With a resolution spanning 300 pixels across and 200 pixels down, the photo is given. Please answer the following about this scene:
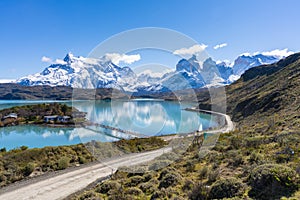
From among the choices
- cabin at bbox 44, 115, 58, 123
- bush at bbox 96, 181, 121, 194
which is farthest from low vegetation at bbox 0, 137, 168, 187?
cabin at bbox 44, 115, 58, 123

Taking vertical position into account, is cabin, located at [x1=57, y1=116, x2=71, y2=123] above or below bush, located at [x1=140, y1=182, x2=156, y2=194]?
below

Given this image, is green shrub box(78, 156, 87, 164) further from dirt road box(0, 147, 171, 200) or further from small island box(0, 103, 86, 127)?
small island box(0, 103, 86, 127)

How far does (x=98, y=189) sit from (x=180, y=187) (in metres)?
3.56

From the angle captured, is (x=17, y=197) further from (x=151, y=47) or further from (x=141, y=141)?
(x=141, y=141)

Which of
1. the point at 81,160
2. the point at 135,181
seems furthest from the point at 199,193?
Result: the point at 81,160

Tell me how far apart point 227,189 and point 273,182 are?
51.1 inches

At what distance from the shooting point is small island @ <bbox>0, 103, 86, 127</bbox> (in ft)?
215

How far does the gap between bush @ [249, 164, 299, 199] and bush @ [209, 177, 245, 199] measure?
1.09 feet

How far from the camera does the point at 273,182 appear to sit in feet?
21.3

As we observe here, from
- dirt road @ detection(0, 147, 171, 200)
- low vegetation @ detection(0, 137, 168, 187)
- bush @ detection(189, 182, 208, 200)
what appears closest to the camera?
bush @ detection(189, 182, 208, 200)

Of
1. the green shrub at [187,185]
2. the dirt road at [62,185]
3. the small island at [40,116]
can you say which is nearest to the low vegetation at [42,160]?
the dirt road at [62,185]

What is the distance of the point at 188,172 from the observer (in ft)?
34.5

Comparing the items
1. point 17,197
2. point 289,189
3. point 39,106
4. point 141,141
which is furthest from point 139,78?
point 39,106

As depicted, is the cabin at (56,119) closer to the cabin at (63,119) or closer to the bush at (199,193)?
the cabin at (63,119)
